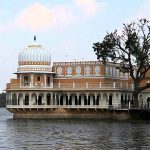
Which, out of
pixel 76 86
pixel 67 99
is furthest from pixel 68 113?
pixel 76 86

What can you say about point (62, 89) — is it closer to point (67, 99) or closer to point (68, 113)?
point (67, 99)

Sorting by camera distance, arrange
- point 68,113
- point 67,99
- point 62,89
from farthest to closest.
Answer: point 67,99, point 62,89, point 68,113

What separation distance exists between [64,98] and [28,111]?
6775 millimetres

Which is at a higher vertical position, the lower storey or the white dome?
the white dome

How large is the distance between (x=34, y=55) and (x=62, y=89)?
7.31 meters

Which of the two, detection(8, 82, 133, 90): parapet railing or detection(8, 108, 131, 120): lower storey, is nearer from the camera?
detection(8, 108, 131, 120): lower storey

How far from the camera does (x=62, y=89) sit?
8962cm

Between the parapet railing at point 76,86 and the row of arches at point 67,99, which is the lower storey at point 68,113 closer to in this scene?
the row of arches at point 67,99

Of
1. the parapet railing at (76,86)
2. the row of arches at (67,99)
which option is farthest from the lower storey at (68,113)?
the parapet railing at (76,86)

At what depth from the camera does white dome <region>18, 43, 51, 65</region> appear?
300 feet

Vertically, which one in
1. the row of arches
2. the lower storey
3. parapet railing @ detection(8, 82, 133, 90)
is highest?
parapet railing @ detection(8, 82, 133, 90)

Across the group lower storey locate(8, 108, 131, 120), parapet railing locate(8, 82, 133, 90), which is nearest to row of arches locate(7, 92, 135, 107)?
parapet railing locate(8, 82, 133, 90)

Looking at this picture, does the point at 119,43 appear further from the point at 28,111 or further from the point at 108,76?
the point at 28,111

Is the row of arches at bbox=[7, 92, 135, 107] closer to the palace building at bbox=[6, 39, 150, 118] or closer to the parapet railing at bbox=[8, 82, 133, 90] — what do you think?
the palace building at bbox=[6, 39, 150, 118]
